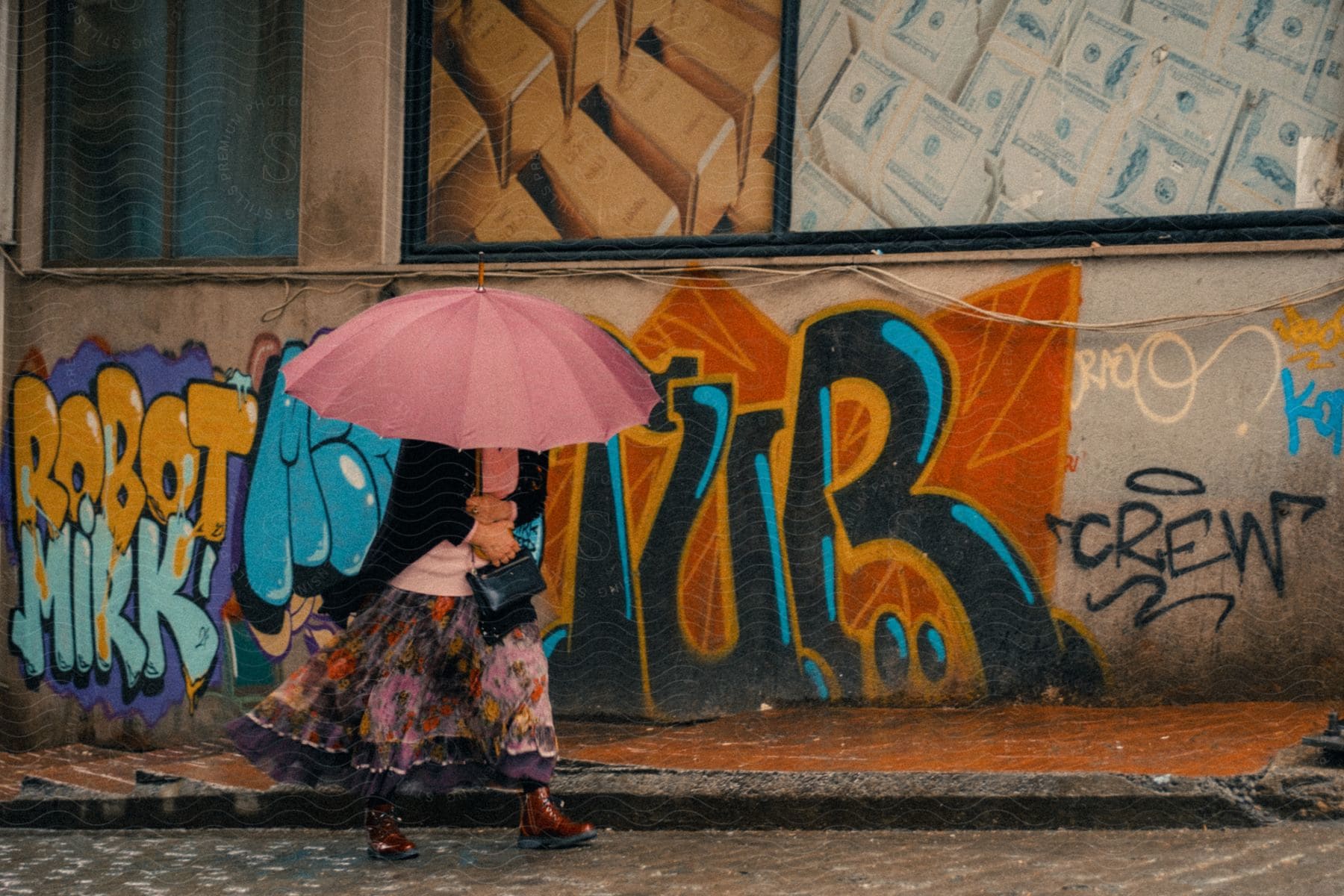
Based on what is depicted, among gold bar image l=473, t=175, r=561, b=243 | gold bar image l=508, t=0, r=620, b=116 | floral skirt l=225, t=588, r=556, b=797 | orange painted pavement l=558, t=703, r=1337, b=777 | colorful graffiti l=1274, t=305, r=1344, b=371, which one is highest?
gold bar image l=508, t=0, r=620, b=116

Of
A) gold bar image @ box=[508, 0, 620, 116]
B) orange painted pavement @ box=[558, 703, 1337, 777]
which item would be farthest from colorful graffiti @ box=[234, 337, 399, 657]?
gold bar image @ box=[508, 0, 620, 116]

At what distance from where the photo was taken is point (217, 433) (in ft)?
24.1

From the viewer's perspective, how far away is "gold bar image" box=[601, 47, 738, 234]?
661 cm

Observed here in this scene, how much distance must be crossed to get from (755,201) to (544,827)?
3225 mm

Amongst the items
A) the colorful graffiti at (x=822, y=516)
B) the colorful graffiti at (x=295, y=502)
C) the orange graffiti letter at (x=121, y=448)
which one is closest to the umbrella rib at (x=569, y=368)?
the colorful graffiti at (x=822, y=516)

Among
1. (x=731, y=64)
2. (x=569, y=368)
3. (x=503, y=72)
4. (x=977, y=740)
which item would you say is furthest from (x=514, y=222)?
(x=977, y=740)

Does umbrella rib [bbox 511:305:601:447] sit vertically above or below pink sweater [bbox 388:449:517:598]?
above

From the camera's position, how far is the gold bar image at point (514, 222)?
6.88 metres

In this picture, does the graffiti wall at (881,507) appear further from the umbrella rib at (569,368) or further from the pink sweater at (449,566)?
the umbrella rib at (569,368)

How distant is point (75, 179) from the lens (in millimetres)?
7887

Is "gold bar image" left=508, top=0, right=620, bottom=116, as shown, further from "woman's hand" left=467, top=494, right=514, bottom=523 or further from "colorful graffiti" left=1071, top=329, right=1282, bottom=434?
"woman's hand" left=467, top=494, right=514, bottom=523

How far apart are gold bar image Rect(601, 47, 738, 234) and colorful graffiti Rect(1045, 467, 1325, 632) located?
2153 millimetres

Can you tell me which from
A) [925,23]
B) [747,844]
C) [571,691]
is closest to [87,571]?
[571,691]

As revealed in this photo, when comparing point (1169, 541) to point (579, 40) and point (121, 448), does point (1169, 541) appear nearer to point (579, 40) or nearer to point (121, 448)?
point (579, 40)
